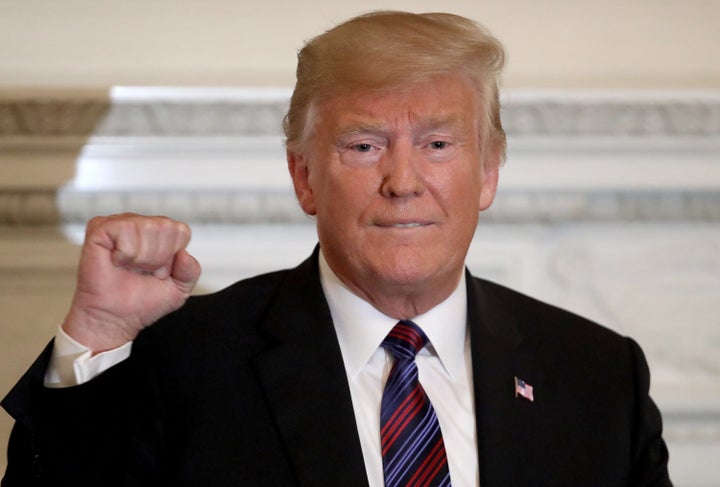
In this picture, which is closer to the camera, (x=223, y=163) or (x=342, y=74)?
(x=342, y=74)

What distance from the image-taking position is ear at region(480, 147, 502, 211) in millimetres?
1682

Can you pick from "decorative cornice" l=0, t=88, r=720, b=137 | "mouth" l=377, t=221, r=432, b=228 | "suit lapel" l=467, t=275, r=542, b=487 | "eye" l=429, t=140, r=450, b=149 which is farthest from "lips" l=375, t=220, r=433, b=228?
"decorative cornice" l=0, t=88, r=720, b=137

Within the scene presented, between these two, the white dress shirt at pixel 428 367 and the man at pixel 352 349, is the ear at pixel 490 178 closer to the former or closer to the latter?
the man at pixel 352 349

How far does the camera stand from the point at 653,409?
5.59ft

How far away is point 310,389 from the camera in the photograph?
1551 millimetres

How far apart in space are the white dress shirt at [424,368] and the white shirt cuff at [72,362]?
34cm

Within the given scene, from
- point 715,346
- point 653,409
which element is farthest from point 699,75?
point 653,409

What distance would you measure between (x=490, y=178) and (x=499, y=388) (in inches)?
12.4

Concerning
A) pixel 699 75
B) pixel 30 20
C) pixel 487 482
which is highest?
pixel 30 20

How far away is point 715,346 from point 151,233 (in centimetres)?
108

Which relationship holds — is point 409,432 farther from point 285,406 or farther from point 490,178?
point 490,178

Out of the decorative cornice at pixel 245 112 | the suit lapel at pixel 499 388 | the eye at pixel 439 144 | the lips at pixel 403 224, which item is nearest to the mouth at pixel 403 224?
the lips at pixel 403 224

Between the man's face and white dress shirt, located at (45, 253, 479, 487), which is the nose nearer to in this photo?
the man's face

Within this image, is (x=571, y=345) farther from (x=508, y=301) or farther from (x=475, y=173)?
(x=475, y=173)
